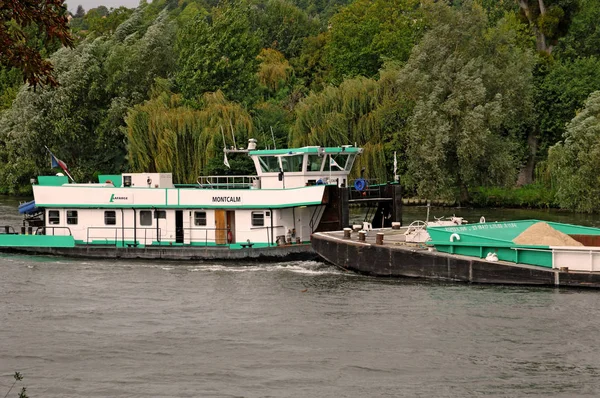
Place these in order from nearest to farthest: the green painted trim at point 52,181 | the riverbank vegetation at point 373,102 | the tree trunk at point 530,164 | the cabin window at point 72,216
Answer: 1. the cabin window at point 72,216
2. the green painted trim at point 52,181
3. the riverbank vegetation at point 373,102
4. the tree trunk at point 530,164

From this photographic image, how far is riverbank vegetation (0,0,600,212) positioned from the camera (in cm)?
6253

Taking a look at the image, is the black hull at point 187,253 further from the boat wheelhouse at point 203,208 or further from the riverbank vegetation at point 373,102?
the riverbank vegetation at point 373,102

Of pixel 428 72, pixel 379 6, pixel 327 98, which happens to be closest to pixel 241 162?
pixel 327 98

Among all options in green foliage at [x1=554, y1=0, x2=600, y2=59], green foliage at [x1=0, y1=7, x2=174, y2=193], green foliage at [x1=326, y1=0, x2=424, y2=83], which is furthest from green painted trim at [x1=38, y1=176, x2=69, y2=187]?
green foliage at [x1=554, y1=0, x2=600, y2=59]

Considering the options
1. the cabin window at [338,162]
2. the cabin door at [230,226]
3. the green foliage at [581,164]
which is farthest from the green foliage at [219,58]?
the cabin door at [230,226]

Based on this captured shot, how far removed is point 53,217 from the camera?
135 ft


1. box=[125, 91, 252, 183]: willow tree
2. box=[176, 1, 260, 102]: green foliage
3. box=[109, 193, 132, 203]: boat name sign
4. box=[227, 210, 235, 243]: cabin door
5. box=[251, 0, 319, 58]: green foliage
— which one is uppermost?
box=[251, 0, 319, 58]: green foliage

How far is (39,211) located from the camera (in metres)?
43.3

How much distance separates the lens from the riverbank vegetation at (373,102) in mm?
62531

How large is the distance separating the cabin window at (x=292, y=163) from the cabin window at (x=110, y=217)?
7.29 metres

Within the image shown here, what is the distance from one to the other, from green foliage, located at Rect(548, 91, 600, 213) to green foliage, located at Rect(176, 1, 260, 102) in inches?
991

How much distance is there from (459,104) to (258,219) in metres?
27.0

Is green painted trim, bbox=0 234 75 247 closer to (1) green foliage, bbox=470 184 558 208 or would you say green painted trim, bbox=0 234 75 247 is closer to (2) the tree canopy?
(2) the tree canopy

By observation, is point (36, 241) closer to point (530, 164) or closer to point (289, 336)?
point (289, 336)
